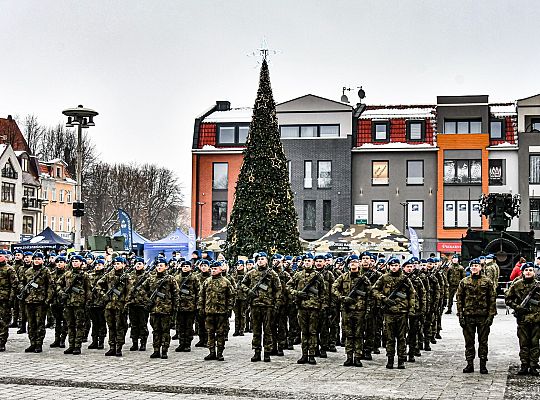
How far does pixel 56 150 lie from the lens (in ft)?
278

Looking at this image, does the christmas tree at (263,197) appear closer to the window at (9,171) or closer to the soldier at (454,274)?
the soldier at (454,274)

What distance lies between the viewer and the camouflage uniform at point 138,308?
55.8ft

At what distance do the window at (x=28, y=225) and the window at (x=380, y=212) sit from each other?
37194 mm

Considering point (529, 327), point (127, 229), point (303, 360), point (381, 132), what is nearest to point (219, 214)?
point (381, 132)

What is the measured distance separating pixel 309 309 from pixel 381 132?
39.4 meters

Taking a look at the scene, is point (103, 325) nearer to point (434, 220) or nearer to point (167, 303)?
point (167, 303)

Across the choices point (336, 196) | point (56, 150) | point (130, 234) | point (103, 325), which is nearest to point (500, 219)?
point (130, 234)

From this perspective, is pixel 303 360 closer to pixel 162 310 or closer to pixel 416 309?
pixel 416 309

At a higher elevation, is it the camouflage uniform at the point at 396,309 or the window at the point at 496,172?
the window at the point at 496,172

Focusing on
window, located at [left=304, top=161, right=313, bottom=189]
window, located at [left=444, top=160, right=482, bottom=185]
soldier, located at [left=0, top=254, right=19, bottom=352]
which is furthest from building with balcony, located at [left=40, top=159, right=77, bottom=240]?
soldier, located at [left=0, top=254, right=19, bottom=352]

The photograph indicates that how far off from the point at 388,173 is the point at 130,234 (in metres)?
24.3

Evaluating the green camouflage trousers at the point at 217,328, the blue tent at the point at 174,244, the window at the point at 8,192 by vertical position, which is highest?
the window at the point at 8,192

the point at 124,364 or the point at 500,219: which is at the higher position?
the point at 500,219

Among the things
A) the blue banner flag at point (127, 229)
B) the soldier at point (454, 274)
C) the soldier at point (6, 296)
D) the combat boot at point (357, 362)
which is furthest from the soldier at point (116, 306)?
the blue banner flag at point (127, 229)
